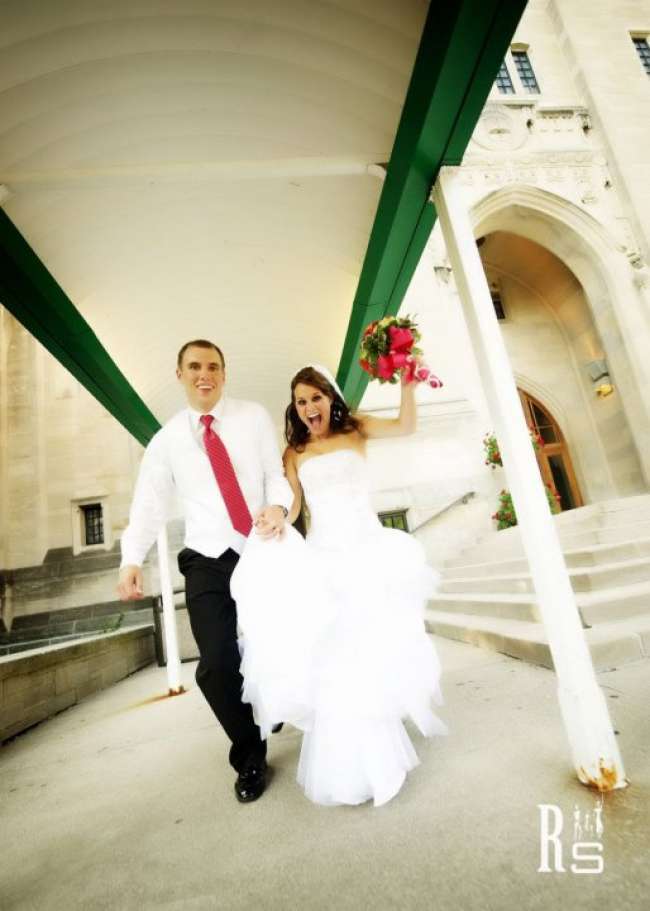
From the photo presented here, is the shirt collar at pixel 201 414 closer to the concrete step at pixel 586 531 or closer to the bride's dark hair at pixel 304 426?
the bride's dark hair at pixel 304 426

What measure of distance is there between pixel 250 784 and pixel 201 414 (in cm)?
194

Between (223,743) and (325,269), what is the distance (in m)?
3.88

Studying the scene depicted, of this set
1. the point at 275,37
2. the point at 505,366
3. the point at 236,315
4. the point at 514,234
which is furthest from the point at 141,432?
the point at 514,234

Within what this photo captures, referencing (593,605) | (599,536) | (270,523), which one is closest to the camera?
(270,523)

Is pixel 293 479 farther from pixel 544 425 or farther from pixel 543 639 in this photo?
pixel 544 425

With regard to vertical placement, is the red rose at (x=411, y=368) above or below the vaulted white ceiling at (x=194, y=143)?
below

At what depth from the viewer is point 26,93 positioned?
223 centimetres

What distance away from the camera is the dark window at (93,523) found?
11.6m

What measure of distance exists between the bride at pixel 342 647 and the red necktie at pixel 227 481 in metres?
0.22

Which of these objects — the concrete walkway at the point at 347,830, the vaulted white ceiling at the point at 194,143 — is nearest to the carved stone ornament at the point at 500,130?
the vaulted white ceiling at the point at 194,143

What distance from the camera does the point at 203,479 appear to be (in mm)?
2580

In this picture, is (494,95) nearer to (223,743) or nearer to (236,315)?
(236,315)

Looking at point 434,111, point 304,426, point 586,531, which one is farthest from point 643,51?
point 304,426

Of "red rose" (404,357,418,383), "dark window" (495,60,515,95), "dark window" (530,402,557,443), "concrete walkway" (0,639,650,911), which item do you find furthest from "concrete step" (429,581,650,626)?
"dark window" (495,60,515,95)
